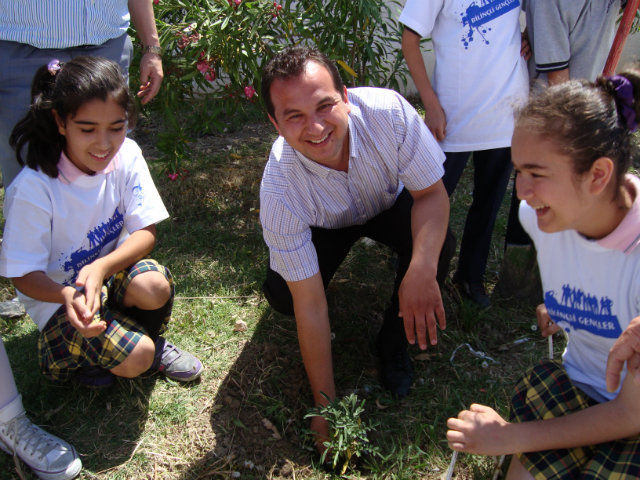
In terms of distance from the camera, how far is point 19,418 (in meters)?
1.78

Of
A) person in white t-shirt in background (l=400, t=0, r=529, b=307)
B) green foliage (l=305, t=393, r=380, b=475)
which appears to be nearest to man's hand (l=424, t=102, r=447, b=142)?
person in white t-shirt in background (l=400, t=0, r=529, b=307)

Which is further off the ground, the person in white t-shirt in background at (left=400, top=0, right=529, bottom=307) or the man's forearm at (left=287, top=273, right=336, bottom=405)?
the person in white t-shirt in background at (left=400, top=0, right=529, bottom=307)

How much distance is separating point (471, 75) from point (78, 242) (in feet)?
5.61

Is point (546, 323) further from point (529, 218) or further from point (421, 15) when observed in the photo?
point (421, 15)

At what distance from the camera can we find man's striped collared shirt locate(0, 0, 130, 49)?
6.37 ft

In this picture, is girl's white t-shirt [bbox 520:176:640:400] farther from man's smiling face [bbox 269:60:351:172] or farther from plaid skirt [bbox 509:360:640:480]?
man's smiling face [bbox 269:60:351:172]

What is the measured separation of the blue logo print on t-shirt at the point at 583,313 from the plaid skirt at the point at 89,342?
4.70 ft

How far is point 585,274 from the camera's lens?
4.57 ft

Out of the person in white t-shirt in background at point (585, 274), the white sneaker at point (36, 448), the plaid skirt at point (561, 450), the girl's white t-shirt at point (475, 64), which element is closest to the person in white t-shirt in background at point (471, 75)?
the girl's white t-shirt at point (475, 64)

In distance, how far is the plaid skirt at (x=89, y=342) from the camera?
1817 mm

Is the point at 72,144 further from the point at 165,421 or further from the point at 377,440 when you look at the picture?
the point at 377,440

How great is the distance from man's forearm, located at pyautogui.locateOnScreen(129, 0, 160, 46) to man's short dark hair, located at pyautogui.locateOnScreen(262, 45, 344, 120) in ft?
3.10

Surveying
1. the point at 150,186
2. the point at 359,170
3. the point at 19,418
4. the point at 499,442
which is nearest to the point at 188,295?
the point at 150,186

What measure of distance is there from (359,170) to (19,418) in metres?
1.51
